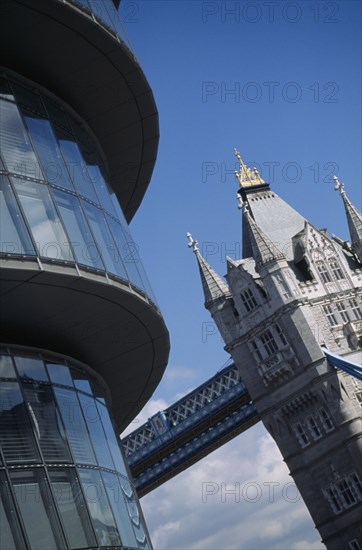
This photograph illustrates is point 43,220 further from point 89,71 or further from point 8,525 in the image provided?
point 89,71

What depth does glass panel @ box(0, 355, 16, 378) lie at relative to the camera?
17.4 m

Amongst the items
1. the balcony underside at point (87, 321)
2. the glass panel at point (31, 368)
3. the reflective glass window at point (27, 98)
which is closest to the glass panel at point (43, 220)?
the balcony underside at point (87, 321)

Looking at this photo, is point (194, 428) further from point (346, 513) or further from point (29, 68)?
point (29, 68)

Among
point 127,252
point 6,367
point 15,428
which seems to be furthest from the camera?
point 127,252

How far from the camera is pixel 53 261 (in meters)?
16.9

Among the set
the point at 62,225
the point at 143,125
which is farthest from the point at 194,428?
the point at 62,225

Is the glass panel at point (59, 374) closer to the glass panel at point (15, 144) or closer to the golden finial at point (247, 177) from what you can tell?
the glass panel at point (15, 144)

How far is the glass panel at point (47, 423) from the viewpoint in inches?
682

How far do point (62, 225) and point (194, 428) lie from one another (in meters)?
73.9

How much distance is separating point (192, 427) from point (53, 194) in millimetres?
73537

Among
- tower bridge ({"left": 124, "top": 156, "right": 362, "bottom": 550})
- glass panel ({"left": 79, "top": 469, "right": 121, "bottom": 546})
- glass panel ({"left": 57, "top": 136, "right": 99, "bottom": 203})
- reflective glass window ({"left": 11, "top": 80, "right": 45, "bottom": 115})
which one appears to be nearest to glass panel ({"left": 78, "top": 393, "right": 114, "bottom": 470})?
glass panel ({"left": 79, "top": 469, "right": 121, "bottom": 546})

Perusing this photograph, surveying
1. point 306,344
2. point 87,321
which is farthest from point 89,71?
point 306,344

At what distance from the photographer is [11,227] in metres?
16.4

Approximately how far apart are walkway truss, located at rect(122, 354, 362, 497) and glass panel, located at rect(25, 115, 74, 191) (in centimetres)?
6839
